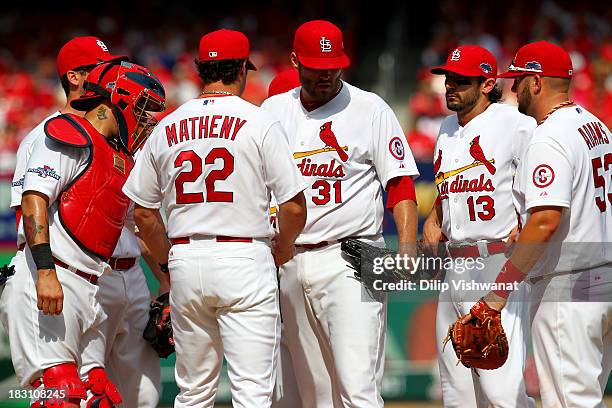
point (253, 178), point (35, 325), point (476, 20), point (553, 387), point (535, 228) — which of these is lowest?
point (553, 387)

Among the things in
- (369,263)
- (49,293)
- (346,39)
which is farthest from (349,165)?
(346,39)

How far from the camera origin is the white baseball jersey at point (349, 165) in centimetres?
576

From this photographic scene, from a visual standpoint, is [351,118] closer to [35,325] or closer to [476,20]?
[35,325]

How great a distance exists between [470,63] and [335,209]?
1.30 meters

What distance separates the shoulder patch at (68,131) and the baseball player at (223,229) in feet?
1.19

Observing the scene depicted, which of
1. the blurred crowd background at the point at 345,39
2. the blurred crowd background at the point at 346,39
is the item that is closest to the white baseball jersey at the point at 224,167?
the blurred crowd background at the point at 345,39

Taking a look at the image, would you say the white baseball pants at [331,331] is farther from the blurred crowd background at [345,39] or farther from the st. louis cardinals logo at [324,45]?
the blurred crowd background at [345,39]

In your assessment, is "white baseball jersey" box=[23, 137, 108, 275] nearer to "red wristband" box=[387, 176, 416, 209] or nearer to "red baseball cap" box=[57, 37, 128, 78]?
"red baseball cap" box=[57, 37, 128, 78]

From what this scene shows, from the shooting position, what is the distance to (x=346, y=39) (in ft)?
52.0

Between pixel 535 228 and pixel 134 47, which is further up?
pixel 134 47

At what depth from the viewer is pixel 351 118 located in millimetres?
5836

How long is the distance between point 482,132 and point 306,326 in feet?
5.39

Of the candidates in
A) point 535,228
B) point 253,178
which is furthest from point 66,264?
point 535,228

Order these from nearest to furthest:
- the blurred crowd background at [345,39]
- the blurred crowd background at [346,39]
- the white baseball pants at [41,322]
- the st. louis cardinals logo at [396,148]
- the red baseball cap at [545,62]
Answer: the white baseball pants at [41,322], the red baseball cap at [545,62], the st. louis cardinals logo at [396,148], the blurred crowd background at [345,39], the blurred crowd background at [346,39]
